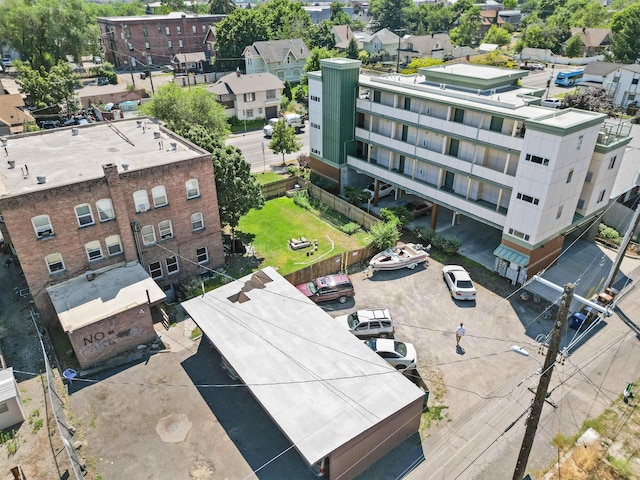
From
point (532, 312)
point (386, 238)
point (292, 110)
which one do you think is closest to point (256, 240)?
point (386, 238)

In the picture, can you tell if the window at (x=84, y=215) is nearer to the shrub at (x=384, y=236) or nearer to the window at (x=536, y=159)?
the shrub at (x=384, y=236)

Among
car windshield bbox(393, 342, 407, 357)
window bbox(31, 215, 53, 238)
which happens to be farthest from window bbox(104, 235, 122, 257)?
car windshield bbox(393, 342, 407, 357)

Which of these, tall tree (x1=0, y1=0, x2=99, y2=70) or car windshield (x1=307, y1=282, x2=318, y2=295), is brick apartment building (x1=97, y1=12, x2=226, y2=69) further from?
car windshield (x1=307, y1=282, x2=318, y2=295)

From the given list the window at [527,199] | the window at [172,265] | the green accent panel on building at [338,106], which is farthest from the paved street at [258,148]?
the window at [527,199]

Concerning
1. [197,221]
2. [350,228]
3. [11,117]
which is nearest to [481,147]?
[350,228]

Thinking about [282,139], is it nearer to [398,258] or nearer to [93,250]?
[398,258]

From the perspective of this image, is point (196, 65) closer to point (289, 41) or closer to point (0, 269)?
point (289, 41)
